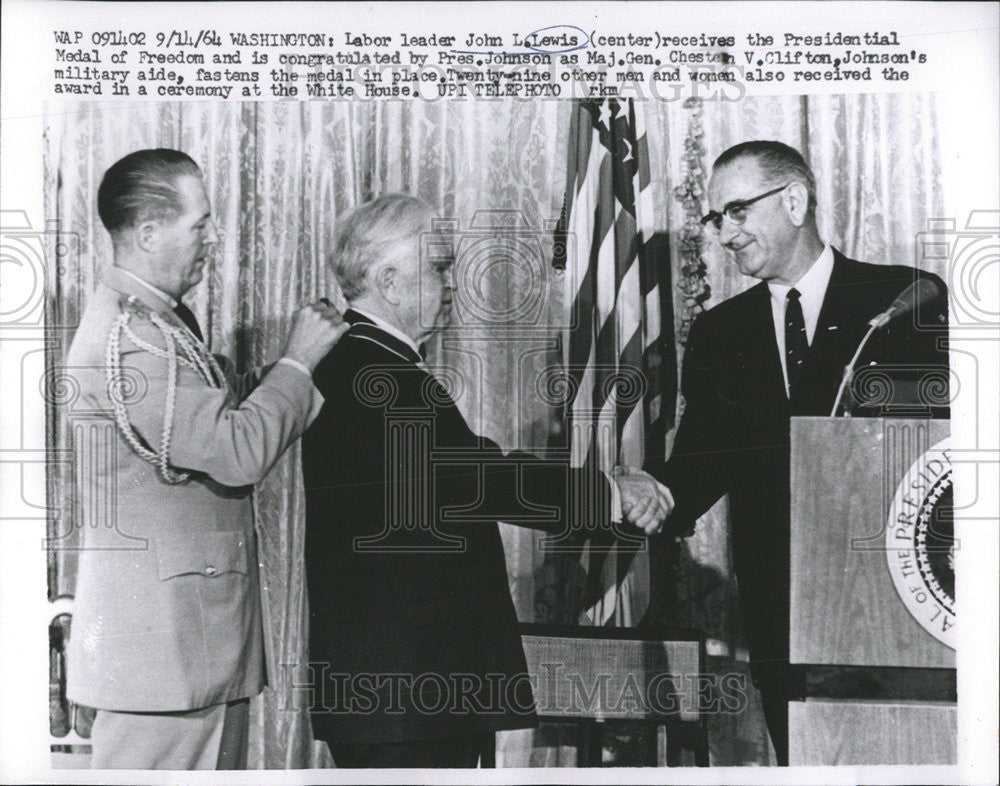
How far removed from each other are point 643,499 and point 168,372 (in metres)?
1.33

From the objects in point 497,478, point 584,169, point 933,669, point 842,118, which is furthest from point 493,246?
point 933,669

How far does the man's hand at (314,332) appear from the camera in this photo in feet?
8.48

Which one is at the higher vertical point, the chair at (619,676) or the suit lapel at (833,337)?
the suit lapel at (833,337)


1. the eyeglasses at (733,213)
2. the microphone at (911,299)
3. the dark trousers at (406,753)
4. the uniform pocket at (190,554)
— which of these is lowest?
the dark trousers at (406,753)

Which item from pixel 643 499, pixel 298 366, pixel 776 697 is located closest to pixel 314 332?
pixel 298 366

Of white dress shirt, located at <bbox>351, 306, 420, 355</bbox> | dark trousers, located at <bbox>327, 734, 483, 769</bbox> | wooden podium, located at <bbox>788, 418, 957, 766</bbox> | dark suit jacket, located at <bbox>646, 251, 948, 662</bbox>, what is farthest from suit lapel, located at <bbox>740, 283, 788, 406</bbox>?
dark trousers, located at <bbox>327, 734, 483, 769</bbox>

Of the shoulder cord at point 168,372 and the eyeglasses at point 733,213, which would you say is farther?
the eyeglasses at point 733,213

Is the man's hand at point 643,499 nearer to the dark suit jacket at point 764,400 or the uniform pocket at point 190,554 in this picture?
the dark suit jacket at point 764,400

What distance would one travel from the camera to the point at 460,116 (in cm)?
263

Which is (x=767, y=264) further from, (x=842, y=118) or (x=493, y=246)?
(x=493, y=246)

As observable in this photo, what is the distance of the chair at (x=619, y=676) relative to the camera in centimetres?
260

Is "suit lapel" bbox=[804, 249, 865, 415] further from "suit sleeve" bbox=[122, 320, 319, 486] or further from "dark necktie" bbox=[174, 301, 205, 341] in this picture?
"dark necktie" bbox=[174, 301, 205, 341]

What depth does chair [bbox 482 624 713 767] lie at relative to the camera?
2.60 meters

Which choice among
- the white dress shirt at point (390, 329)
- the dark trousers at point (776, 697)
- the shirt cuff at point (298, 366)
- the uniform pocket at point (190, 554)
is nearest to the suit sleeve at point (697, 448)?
the dark trousers at point (776, 697)
